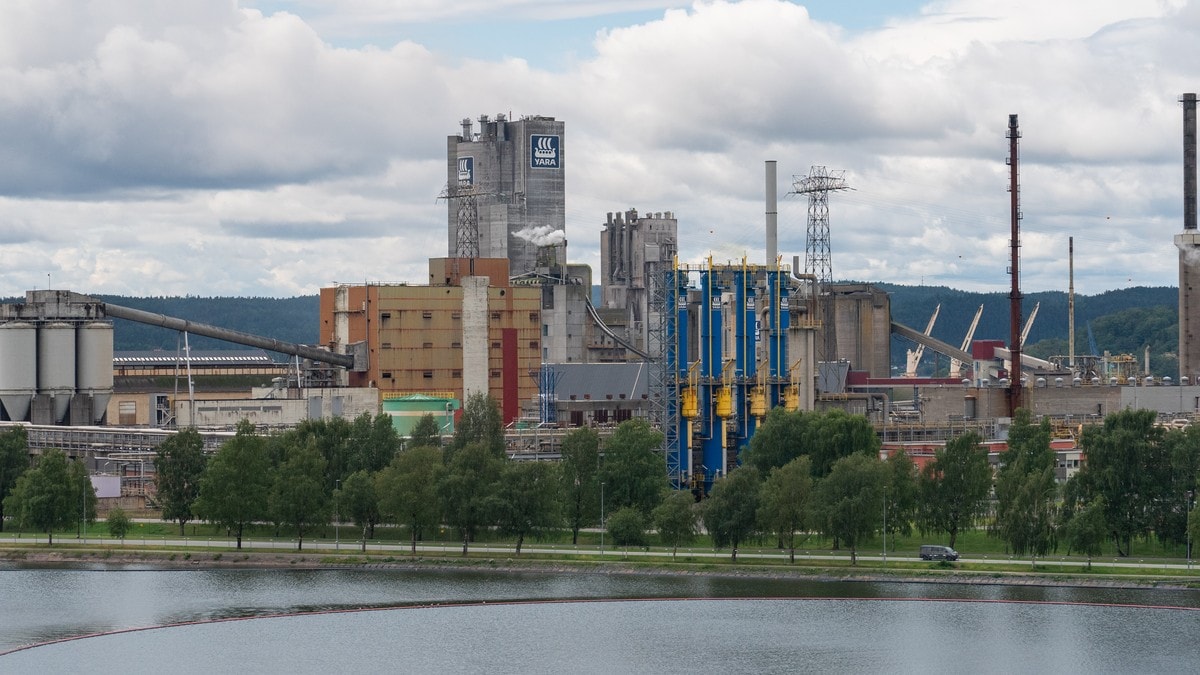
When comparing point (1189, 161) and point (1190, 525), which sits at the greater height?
point (1189, 161)

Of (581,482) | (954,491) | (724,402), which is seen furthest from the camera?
(724,402)

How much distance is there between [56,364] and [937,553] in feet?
209

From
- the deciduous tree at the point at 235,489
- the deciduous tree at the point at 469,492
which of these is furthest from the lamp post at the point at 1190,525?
the deciduous tree at the point at 235,489

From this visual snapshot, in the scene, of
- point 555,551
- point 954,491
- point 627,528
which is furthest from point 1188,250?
point 555,551

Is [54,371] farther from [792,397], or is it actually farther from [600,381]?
[792,397]

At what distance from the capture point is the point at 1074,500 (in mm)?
88750

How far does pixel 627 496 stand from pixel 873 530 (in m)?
13.8

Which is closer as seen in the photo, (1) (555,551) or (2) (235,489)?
(1) (555,551)

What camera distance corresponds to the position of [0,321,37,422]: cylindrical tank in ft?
412

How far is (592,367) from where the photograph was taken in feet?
484

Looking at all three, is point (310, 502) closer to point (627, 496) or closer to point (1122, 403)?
point (627, 496)

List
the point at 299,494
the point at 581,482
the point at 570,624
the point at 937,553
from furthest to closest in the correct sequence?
the point at 581,482
the point at 299,494
the point at 937,553
the point at 570,624

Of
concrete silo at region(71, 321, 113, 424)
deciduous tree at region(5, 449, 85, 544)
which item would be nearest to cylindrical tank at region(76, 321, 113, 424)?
concrete silo at region(71, 321, 113, 424)

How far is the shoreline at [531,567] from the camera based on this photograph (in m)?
82.5
